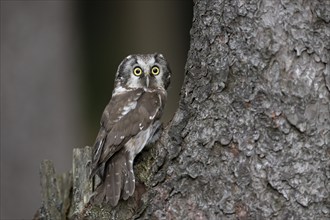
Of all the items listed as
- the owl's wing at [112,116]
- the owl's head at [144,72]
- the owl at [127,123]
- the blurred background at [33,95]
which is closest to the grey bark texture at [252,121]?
the owl at [127,123]

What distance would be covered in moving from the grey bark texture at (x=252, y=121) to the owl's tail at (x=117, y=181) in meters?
0.18

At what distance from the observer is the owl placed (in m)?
5.34

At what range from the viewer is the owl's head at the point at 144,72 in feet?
20.5

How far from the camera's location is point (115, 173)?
5.39 metres

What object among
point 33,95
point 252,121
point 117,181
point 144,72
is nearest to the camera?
point 252,121

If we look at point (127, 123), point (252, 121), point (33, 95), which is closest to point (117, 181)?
point (127, 123)

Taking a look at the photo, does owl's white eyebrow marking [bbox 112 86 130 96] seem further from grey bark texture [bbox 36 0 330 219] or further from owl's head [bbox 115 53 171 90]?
grey bark texture [bbox 36 0 330 219]

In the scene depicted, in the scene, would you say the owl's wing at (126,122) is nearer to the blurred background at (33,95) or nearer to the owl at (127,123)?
the owl at (127,123)

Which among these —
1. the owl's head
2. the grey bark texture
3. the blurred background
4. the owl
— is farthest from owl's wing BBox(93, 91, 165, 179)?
the blurred background

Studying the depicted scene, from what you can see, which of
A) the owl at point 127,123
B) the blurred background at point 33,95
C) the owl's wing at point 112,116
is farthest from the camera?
the blurred background at point 33,95

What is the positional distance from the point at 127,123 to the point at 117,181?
1.96 feet

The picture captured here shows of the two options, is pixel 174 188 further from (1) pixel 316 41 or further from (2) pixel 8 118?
(2) pixel 8 118

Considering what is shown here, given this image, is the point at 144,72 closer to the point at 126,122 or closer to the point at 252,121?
the point at 126,122

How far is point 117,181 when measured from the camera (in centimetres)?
527
